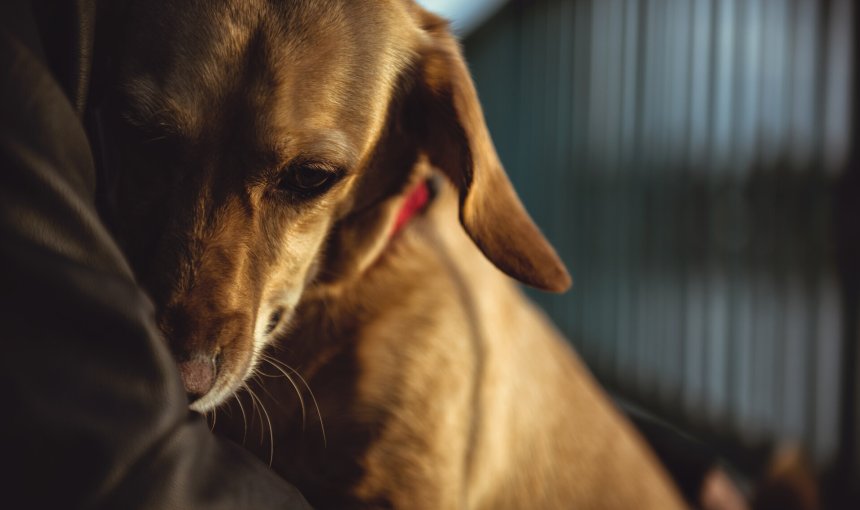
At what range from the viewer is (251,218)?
34.1 inches

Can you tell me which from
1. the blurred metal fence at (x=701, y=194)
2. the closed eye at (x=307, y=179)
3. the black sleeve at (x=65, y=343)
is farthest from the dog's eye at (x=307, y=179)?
the blurred metal fence at (x=701, y=194)

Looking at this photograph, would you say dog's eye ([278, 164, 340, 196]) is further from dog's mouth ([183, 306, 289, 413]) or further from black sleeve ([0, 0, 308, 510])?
black sleeve ([0, 0, 308, 510])

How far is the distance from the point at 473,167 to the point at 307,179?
248mm

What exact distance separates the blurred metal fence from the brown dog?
6.09 feet

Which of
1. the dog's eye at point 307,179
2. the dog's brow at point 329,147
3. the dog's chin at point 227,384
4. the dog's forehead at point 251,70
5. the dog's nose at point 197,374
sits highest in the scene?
the dog's forehead at point 251,70

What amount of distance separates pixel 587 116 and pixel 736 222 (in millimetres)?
1397

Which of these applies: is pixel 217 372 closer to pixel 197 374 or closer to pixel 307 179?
pixel 197 374

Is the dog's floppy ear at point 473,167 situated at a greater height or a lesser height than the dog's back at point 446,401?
greater

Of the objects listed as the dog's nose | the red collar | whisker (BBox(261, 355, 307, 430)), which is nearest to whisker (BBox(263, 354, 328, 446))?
whisker (BBox(261, 355, 307, 430))

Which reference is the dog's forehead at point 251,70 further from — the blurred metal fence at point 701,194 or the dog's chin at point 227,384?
the blurred metal fence at point 701,194

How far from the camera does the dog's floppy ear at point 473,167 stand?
1011 millimetres

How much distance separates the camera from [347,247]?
3.58 feet

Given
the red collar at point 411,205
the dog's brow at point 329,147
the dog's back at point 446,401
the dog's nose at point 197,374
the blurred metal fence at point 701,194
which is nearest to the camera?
the dog's nose at point 197,374

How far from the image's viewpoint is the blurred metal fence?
2.75 m
